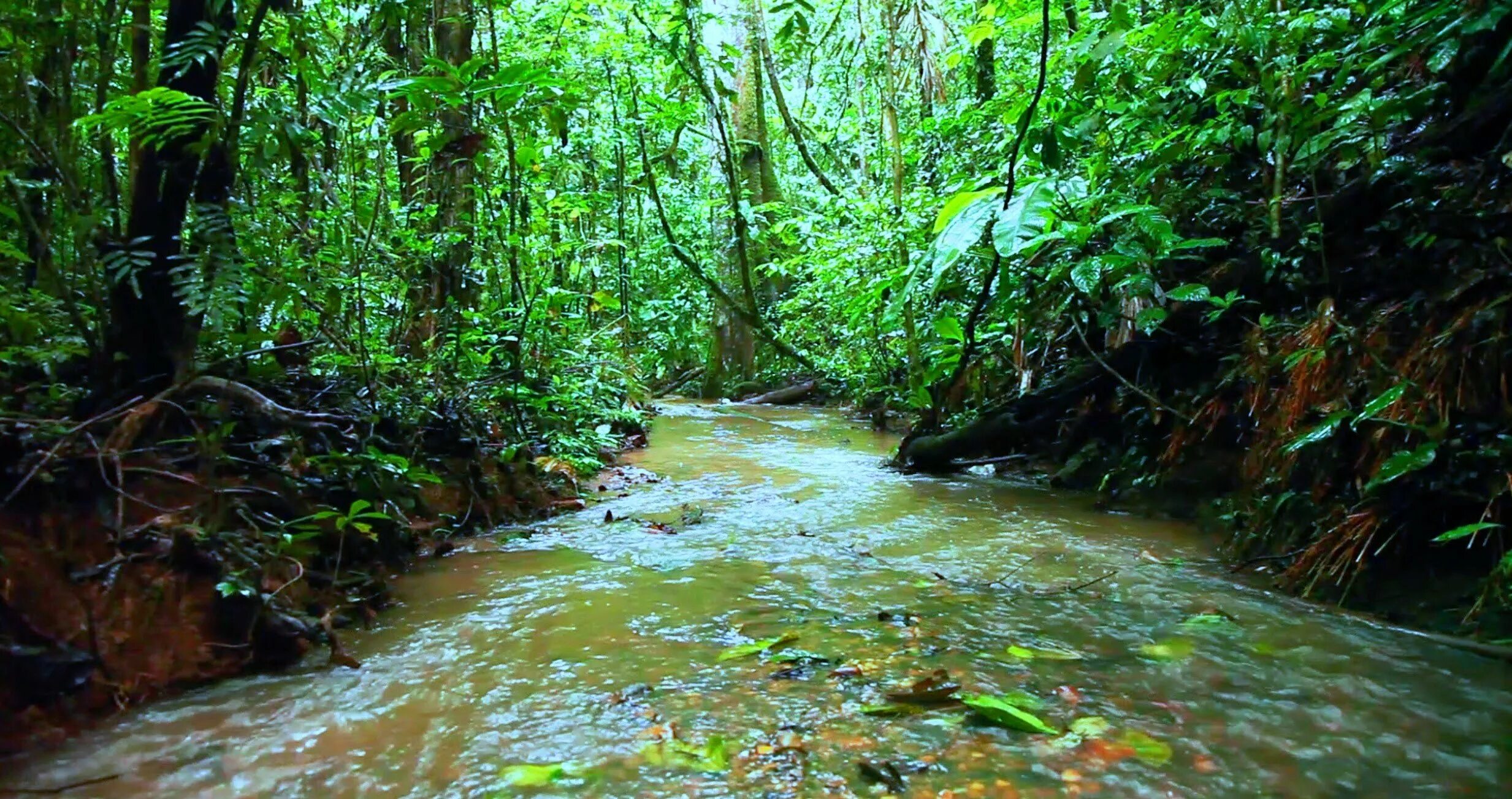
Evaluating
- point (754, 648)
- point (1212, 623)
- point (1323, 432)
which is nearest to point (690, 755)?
point (754, 648)

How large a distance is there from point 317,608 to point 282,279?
4.28ft

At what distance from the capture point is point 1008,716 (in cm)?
223

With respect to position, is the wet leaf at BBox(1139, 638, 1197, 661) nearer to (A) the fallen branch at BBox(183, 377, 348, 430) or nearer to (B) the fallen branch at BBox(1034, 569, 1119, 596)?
(B) the fallen branch at BBox(1034, 569, 1119, 596)

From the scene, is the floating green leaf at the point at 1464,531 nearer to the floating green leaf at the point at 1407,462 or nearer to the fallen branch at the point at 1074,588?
the floating green leaf at the point at 1407,462

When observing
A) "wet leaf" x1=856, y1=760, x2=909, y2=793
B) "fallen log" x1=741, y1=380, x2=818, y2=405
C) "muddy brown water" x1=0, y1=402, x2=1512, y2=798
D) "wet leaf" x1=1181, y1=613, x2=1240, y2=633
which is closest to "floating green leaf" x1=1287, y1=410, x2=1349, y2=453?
"muddy brown water" x1=0, y1=402, x2=1512, y2=798

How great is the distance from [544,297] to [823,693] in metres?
3.97

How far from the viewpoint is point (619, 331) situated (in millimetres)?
10484

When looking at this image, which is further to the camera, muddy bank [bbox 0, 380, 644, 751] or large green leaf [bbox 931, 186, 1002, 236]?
large green leaf [bbox 931, 186, 1002, 236]

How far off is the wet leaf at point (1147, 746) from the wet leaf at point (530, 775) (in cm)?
137

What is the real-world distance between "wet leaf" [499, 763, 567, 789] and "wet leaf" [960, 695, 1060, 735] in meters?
1.08

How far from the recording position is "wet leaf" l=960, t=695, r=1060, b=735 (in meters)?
2.20

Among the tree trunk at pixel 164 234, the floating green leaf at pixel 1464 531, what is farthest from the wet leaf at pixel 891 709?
the tree trunk at pixel 164 234

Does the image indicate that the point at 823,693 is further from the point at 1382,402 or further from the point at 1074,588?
the point at 1382,402

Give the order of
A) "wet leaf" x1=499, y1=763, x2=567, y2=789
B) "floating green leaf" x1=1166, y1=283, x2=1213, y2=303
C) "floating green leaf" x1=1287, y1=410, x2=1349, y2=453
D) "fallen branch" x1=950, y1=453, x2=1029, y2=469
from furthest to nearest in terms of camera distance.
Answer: "fallen branch" x1=950, y1=453, x2=1029, y2=469 < "floating green leaf" x1=1166, y1=283, x2=1213, y2=303 < "floating green leaf" x1=1287, y1=410, x2=1349, y2=453 < "wet leaf" x1=499, y1=763, x2=567, y2=789
